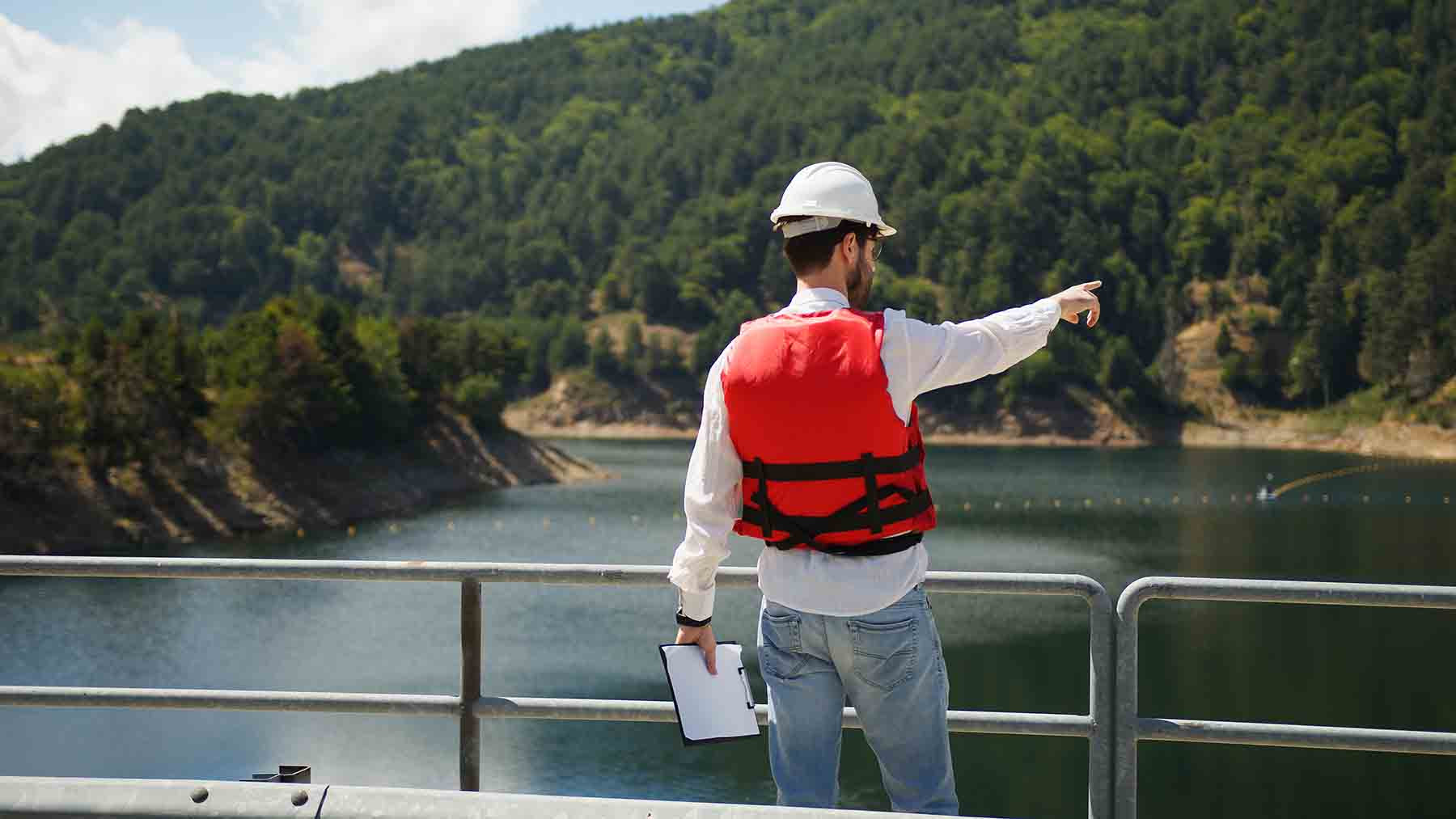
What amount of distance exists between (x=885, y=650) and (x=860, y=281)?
34.1 inches

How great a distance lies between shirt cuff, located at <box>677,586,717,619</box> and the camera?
3334 mm

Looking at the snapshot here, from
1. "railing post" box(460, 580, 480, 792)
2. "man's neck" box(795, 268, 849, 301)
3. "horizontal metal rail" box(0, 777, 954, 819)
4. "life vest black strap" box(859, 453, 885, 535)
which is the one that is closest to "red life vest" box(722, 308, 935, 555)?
"life vest black strap" box(859, 453, 885, 535)

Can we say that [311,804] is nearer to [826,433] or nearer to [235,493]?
[826,433]

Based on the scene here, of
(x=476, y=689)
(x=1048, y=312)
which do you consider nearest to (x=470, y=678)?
(x=476, y=689)

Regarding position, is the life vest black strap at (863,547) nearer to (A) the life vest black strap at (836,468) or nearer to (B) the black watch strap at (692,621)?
(A) the life vest black strap at (836,468)

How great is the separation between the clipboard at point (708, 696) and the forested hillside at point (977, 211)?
121m

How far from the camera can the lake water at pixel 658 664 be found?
1870 cm

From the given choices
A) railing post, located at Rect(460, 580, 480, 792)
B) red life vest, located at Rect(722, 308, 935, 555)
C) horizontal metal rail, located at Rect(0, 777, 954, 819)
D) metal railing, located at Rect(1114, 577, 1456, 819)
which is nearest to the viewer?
horizontal metal rail, located at Rect(0, 777, 954, 819)

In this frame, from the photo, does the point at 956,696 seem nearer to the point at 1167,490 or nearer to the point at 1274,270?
the point at 1167,490

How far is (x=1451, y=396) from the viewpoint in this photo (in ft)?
340

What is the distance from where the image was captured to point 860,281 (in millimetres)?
3453

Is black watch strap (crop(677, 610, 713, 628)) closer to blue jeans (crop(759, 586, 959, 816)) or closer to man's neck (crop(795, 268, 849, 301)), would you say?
blue jeans (crop(759, 586, 959, 816))

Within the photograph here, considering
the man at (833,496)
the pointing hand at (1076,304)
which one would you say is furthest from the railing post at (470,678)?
the pointing hand at (1076,304)

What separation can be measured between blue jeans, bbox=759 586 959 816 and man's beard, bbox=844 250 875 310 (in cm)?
69
